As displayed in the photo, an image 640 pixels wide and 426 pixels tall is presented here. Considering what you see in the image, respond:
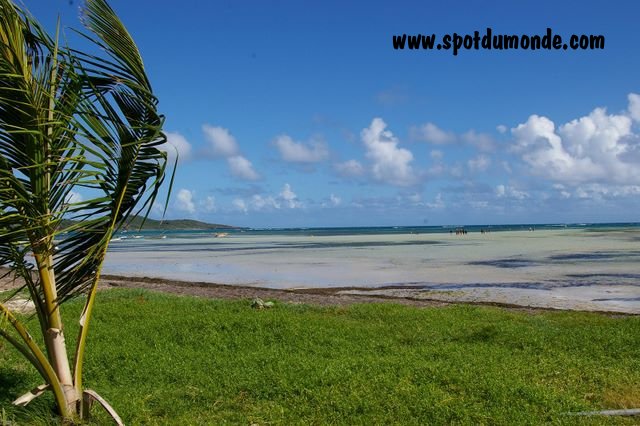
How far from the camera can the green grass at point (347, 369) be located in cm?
690

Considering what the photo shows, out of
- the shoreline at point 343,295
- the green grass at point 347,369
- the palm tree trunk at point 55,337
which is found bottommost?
the shoreline at point 343,295

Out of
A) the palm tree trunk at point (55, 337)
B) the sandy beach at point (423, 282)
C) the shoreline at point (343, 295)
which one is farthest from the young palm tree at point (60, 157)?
the shoreline at point (343, 295)

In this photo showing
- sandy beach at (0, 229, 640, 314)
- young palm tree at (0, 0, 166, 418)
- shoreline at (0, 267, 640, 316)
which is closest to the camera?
young palm tree at (0, 0, 166, 418)

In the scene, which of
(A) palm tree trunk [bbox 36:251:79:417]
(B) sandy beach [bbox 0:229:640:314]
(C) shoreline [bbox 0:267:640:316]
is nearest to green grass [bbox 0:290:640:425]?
(A) palm tree trunk [bbox 36:251:79:417]

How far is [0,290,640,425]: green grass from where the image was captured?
690cm

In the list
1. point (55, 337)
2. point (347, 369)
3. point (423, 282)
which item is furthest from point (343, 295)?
point (55, 337)

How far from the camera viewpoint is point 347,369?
329 inches

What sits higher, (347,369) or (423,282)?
(347,369)

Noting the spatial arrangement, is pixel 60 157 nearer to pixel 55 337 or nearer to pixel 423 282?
pixel 55 337

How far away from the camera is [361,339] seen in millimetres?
11516

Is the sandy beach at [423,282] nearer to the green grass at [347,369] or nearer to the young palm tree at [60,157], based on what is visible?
the green grass at [347,369]

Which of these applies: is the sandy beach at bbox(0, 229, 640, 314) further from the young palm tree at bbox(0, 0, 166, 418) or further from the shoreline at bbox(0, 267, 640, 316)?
the young palm tree at bbox(0, 0, 166, 418)

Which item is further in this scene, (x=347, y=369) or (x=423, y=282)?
(x=423, y=282)

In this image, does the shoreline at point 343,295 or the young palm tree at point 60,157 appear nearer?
the young palm tree at point 60,157
